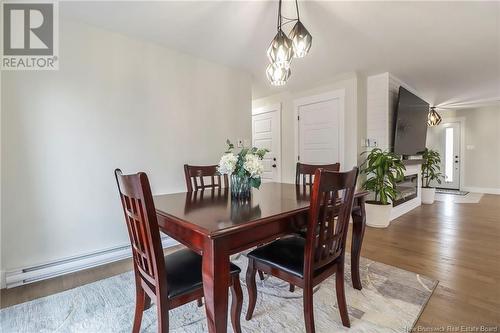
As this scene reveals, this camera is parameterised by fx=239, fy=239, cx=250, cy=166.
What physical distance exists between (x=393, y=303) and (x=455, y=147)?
724 centimetres

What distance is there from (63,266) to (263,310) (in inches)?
73.3

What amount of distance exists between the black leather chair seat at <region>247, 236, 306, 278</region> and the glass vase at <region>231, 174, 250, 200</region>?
0.37m

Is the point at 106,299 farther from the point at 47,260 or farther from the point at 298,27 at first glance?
the point at 298,27

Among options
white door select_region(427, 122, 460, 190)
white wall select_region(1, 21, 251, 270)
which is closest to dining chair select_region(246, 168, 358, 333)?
white wall select_region(1, 21, 251, 270)

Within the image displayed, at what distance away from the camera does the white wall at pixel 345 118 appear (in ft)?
12.1

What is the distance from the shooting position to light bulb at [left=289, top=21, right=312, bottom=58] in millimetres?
1747

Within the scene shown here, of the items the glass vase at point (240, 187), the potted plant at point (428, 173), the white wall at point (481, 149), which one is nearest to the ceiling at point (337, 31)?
the glass vase at point (240, 187)

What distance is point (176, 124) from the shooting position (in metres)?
2.94

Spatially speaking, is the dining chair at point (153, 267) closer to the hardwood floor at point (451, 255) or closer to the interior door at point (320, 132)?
the hardwood floor at point (451, 255)

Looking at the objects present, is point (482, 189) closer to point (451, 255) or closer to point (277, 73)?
point (451, 255)

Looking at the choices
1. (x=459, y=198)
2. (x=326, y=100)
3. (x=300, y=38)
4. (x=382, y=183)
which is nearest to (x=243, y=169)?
(x=300, y=38)

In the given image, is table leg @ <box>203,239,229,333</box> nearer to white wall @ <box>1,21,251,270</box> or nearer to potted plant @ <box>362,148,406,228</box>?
white wall @ <box>1,21,251,270</box>

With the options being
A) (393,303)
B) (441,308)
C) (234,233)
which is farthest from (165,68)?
(441,308)

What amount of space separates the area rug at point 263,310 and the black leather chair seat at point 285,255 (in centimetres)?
44
